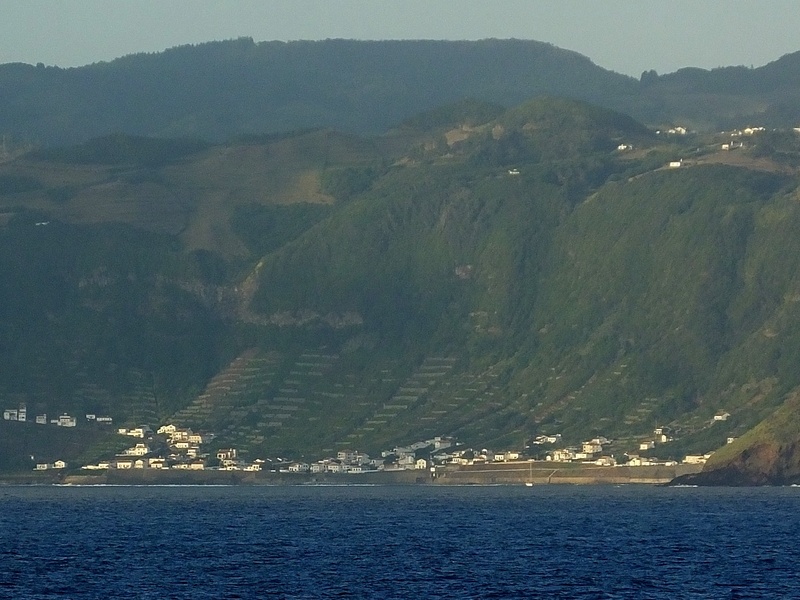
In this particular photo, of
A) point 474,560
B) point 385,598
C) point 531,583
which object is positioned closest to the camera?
point 385,598

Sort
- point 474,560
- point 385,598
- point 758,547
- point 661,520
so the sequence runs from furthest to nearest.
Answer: point 661,520
point 758,547
point 474,560
point 385,598

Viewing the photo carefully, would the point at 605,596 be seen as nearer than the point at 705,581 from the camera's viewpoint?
Yes

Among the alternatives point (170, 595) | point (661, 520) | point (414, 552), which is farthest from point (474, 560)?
point (661, 520)

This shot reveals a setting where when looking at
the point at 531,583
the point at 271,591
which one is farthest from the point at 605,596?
the point at 271,591

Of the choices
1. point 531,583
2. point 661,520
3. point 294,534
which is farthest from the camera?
point 661,520

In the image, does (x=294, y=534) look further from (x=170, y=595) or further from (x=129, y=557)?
(x=170, y=595)

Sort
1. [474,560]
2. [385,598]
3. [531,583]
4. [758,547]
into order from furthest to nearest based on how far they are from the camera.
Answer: [758,547] → [474,560] → [531,583] → [385,598]

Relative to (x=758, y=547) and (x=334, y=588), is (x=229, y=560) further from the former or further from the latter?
(x=758, y=547)

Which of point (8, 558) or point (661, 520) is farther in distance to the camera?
point (661, 520)
